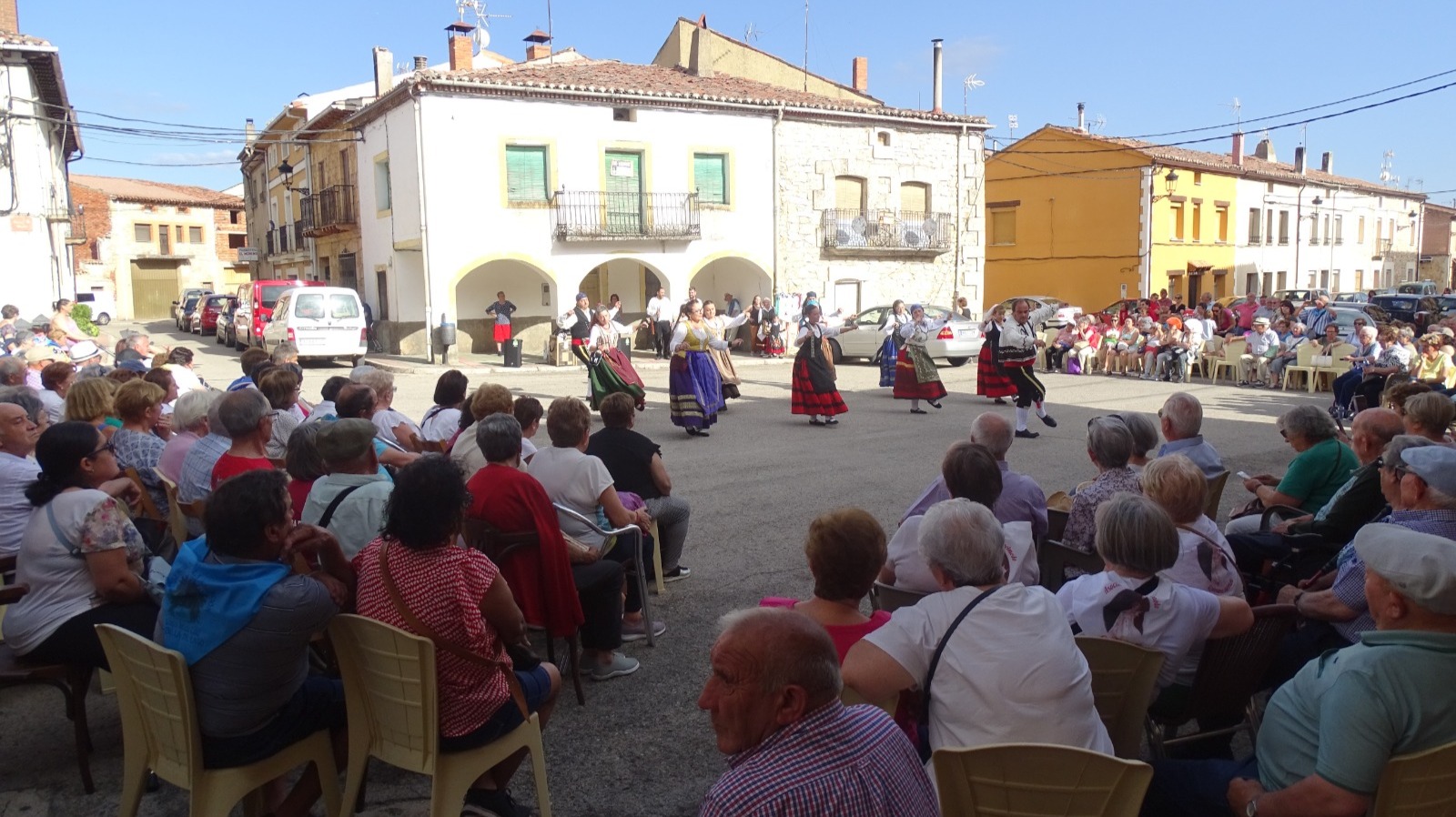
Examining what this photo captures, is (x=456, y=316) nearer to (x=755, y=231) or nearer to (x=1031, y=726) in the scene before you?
(x=755, y=231)

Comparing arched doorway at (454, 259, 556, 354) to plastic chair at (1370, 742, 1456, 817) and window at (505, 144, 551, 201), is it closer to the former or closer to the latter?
window at (505, 144, 551, 201)

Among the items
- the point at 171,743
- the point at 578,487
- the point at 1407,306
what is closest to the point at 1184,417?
the point at 578,487

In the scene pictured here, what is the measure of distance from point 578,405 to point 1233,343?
15911 mm

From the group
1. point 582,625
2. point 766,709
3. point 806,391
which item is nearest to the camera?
point 766,709

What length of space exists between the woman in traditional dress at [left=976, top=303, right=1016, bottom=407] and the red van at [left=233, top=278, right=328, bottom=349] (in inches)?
615

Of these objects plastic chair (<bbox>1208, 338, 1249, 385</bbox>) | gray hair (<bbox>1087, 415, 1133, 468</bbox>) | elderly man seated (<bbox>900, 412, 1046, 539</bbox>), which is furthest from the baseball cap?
plastic chair (<bbox>1208, 338, 1249, 385</bbox>)

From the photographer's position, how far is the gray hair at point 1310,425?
4801mm

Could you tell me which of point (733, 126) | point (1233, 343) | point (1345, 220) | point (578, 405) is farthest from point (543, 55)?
point (1345, 220)

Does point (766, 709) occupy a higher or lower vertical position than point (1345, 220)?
lower

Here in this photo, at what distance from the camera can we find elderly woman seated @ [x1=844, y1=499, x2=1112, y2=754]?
2379 mm

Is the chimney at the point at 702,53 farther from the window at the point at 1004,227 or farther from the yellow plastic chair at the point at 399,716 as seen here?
the yellow plastic chair at the point at 399,716

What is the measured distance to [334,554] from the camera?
3.27 m

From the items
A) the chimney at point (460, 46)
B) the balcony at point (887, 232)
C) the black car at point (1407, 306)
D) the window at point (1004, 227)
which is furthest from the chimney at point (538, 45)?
the black car at point (1407, 306)

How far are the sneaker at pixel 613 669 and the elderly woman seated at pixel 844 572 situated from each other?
1.90 m
